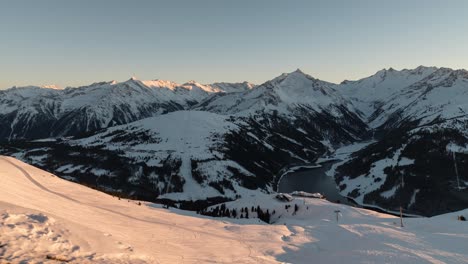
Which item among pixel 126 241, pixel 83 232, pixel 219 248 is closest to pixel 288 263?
pixel 219 248

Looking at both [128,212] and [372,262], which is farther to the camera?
[128,212]

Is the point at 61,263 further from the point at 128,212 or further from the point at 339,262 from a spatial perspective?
the point at 128,212

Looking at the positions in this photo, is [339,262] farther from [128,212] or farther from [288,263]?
[128,212]

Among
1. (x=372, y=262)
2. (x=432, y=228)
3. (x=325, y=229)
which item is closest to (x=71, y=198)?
(x=325, y=229)

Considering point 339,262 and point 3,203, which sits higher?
point 3,203

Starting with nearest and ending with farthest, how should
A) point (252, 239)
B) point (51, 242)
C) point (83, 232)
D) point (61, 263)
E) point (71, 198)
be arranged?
1. point (61, 263)
2. point (51, 242)
3. point (83, 232)
4. point (252, 239)
5. point (71, 198)

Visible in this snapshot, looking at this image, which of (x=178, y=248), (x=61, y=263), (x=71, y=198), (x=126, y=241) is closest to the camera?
(x=61, y=263)
